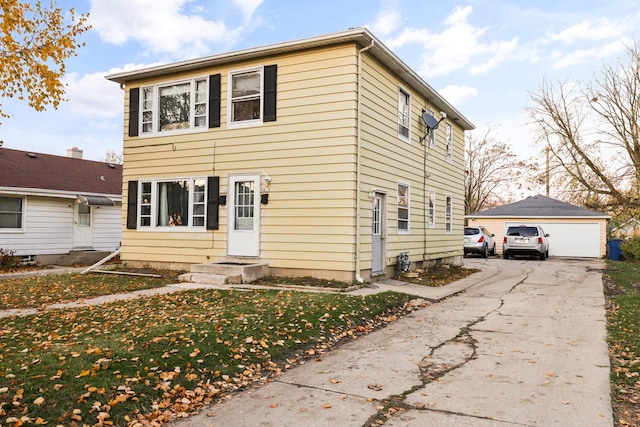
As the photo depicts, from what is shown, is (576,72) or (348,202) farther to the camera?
(576,72)

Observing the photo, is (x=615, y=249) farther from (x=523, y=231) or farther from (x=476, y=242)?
(x=476, y=242)

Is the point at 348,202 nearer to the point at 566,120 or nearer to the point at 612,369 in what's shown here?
the point at 612,369

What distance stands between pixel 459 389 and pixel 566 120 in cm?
2655

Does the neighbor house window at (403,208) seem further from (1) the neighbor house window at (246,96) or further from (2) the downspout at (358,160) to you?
(1) the neighbor house window at (246,96)

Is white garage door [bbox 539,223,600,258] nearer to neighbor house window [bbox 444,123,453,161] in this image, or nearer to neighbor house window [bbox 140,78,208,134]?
neighbor house window [bbox 444,123,453,161]

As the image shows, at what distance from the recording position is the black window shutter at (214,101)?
1289cm

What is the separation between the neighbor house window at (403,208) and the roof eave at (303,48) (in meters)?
3.20

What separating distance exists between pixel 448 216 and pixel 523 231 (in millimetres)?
6770

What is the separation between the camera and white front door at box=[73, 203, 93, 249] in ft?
64.6

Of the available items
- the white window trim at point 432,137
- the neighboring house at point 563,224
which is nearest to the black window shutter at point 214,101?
the white window trim at point 432,137

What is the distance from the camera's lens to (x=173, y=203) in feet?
45.1

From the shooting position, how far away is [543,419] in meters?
4.01

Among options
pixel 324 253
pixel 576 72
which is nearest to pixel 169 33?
pixel 324 253

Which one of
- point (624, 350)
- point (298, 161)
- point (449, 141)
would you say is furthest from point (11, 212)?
point (624, 350)
